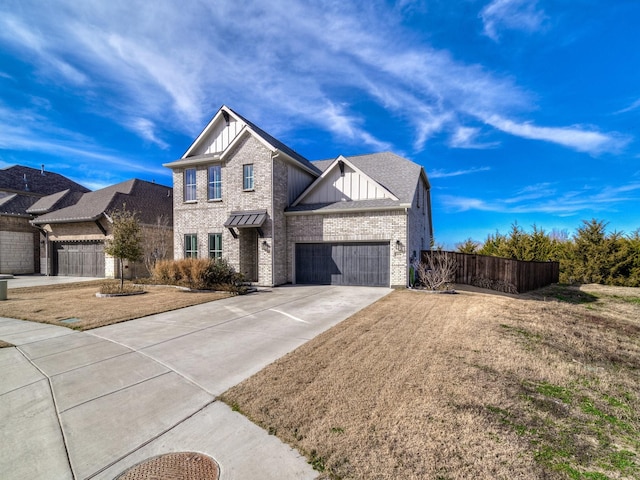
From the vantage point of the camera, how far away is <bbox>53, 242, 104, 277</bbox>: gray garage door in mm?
19312

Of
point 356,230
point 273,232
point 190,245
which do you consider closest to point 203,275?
point 273,232

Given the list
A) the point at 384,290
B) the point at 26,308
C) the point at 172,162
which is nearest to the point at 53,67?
the point at 172,162

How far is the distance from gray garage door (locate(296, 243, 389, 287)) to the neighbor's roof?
38.8ft

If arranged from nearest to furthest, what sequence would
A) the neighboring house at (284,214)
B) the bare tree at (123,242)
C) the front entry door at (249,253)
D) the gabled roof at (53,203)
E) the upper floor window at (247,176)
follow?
1. the bare tree at (123,242)
2. the neighboring house at (284,214)
3. the upper floor window at (247,176)
4. the front entry door at (249,253)
5. the gabled roof at (53,203)

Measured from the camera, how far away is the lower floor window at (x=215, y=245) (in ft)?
54.0

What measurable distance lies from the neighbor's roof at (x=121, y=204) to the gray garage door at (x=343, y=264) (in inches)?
466

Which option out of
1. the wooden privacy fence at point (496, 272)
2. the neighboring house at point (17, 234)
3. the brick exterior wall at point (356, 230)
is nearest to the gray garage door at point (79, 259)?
the neighboring house at point (17, 234)

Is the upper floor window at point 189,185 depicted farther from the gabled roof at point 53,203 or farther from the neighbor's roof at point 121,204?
the gabled roof at point 53,203

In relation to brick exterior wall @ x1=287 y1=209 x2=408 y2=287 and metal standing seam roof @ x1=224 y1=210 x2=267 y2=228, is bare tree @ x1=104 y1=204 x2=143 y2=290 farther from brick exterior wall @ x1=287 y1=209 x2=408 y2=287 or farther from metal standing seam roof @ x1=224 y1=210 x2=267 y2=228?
brick exterior wall @ x1=287 y1=209 x2=408 y2=287

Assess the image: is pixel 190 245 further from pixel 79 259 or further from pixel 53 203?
pixel 53 203

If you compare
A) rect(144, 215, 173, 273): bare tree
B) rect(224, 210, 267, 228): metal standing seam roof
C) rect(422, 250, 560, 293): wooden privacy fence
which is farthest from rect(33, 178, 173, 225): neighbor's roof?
rect(422, 250, 560, 293): wooden privacy fence

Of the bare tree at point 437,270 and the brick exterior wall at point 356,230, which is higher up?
the brick exterior wall at point 356,230

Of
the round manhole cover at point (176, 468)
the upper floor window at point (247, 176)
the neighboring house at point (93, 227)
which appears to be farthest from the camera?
the neighboring house at point (93, 227)

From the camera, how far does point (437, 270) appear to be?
47.7ft
